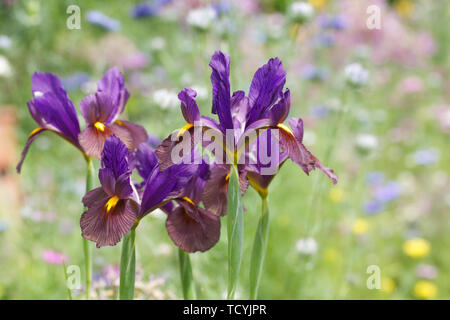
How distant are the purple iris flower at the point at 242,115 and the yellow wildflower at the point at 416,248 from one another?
251cm

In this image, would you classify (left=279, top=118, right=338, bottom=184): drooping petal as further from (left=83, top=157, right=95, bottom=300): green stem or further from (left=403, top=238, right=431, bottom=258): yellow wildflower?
(left=403, top=238, right=431, bottom=258): yellow wildflower

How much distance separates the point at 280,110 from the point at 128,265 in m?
0.53

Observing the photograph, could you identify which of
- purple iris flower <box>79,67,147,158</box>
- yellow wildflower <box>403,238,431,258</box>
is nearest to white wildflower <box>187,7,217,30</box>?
purple iris flower <box>79,67,147,158</box>

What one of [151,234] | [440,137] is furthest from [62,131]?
[440,137]

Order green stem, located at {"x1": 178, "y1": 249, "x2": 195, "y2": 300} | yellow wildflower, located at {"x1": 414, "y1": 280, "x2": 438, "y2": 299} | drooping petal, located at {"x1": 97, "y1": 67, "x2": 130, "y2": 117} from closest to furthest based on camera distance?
green stem, located at {"x1": 178, "y1": 249, "x2": 195, "y2": 300}
drooping petal, located at {"x1": 97, "y1": 67, "x2": 130, "y2": 117}
yellow wildflower, located at {"x1": 414, "y1": 280, "x2": 438, "y2": 299}

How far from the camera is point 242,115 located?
1.24m

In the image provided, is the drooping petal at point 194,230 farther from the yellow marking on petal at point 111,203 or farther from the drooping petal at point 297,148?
the drooping petal at point 297,148

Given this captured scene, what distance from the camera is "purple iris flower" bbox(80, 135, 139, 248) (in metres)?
1.14

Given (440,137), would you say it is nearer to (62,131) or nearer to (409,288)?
(409,288)

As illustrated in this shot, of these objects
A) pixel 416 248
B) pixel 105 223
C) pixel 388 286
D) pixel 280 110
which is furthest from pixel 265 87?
pixel 416 248

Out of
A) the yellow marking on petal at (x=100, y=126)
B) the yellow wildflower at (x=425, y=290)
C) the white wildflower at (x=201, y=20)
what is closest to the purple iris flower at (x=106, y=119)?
the yellow marking on petal at (x=100, y=126)

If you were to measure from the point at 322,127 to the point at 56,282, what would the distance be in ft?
10.9

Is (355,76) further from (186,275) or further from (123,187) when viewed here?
(123,187)
